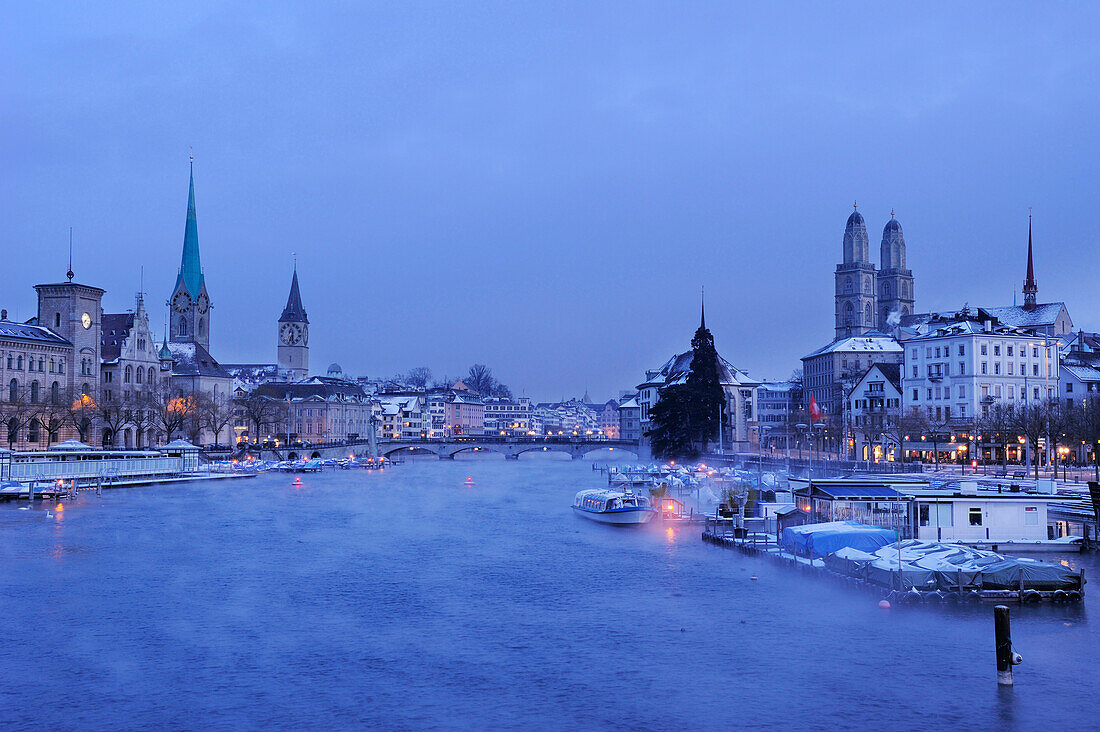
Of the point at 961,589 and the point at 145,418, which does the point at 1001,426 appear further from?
the point at 145,418

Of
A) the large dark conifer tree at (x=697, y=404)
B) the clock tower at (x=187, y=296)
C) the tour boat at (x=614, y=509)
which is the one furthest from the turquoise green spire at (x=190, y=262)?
the tour boat at (x=614, y=509)

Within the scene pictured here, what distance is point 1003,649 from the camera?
2798cm

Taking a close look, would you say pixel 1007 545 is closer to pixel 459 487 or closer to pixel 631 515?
pixel 631 515

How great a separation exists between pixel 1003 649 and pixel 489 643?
14150 mm

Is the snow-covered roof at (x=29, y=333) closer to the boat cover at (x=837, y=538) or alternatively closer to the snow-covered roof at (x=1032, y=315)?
the boat cover at (x=837, y=538)

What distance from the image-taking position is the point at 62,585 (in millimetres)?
41750

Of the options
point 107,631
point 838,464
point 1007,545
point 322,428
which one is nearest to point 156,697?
point 107,631

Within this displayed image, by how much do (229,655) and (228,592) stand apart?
10576 mm

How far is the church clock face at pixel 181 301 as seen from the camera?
197 meters

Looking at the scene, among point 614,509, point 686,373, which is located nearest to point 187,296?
point 686,373

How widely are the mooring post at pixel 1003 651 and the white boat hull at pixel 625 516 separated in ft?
132

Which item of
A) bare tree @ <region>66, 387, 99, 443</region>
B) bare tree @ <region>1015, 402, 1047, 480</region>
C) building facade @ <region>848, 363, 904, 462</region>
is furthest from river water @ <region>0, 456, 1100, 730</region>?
bare tree @ <region>66, 387, 99, 443</region>

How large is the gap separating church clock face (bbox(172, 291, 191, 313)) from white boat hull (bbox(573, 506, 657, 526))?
145m

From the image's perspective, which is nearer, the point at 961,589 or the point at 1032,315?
the point at 961,589
